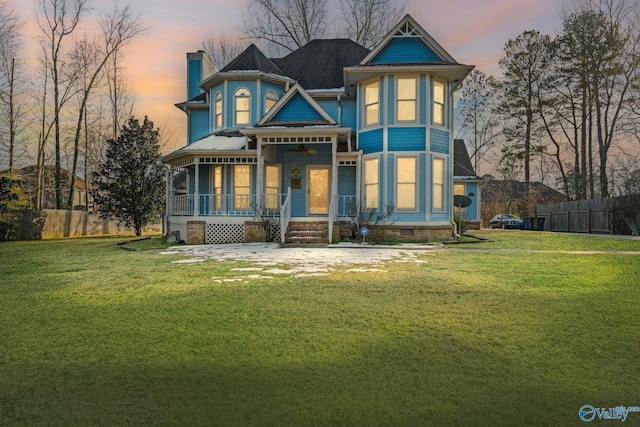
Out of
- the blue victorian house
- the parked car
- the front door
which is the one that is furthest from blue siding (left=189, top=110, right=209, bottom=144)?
the parked car

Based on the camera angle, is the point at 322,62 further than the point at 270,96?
Yes

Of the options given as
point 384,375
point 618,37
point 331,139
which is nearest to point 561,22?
point 618,37

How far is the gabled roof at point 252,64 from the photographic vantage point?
19.2 m

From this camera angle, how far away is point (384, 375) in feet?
10.9

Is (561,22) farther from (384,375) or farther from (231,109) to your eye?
(384,375)

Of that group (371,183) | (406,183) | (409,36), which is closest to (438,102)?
(409,36)

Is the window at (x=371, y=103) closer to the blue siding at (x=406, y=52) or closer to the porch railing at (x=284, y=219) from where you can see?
the blue siding at (x=406, y=52)

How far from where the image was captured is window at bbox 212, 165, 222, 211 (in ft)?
61.7

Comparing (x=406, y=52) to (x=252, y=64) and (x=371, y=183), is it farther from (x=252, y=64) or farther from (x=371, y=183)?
(x=252, y=64)

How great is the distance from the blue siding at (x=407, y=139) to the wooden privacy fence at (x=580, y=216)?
501 inches

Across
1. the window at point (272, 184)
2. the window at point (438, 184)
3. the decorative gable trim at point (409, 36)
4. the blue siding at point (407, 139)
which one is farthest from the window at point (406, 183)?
the window at point (272, 184)

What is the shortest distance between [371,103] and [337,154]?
253 centimetres

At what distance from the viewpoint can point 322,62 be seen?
21.5 m

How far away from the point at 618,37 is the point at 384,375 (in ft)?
110
